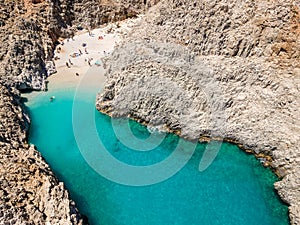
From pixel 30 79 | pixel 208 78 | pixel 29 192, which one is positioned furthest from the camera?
pixel 30 79

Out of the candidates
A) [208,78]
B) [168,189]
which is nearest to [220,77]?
[208,78]

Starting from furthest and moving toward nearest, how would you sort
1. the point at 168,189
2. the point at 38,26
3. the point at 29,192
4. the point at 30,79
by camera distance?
the point at 38,26 < the point at 30,79 < the point at 168,189 < the point at 29,192

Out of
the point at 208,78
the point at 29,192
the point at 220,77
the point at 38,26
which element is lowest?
the point at 38,26

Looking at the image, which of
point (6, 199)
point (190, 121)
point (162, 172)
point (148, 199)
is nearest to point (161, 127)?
point (190, 121)

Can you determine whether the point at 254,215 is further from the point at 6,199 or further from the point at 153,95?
the point at 6,199

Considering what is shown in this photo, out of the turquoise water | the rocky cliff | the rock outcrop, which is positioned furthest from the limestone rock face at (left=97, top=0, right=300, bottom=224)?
the rock outcrop

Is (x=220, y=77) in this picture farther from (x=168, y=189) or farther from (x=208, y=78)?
(x=168, y=189)

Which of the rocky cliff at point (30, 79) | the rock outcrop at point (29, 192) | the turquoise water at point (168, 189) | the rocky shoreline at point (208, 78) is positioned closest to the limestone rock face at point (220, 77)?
the rocky shoreline at point (208, 78)
